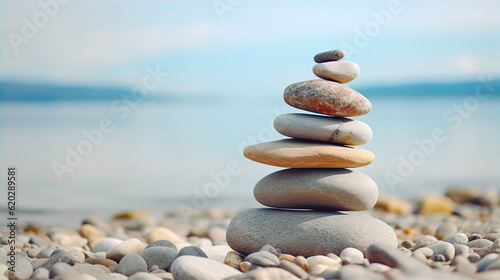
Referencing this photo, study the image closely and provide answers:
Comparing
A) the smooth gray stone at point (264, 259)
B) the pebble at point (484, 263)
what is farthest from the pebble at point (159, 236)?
the pebble at point (484, 263)

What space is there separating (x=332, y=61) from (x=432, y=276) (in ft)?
8.32

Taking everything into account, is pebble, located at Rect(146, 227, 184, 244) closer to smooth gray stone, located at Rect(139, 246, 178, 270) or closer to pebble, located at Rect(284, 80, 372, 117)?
smooth gray stone, located at Rect(139, 246, 178, 270)

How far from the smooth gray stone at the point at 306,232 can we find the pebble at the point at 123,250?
103 cm

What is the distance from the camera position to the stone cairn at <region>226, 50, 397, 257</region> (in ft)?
14.3

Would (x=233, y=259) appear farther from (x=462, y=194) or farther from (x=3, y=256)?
(x=462, y=194)

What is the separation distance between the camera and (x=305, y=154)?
448cm

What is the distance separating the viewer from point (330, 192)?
4496mm

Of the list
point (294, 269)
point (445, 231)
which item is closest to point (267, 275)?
point (294, 269)

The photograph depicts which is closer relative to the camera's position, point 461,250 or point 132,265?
point 132,265

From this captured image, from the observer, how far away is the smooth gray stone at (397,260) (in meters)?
3.17

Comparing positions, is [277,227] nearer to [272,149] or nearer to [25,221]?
[272,149]

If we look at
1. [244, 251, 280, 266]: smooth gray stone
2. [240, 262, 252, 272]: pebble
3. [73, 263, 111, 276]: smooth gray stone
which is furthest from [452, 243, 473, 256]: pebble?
[73, 263, 111, 276]: smooth gray stone

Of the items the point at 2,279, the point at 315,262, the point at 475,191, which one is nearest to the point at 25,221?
the point at 2,279

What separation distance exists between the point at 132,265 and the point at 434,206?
8.10 m
